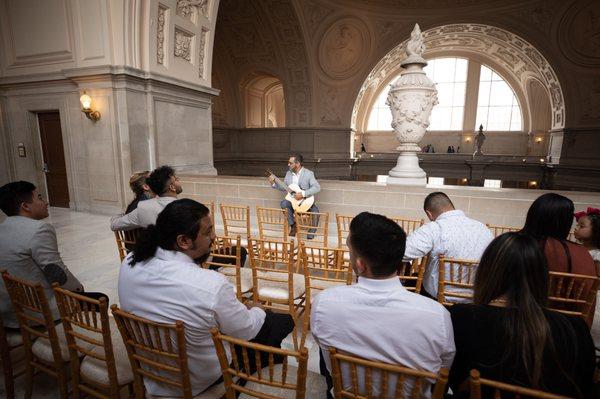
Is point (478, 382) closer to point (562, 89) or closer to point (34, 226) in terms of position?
point (34, 226)

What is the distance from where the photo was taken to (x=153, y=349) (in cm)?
127

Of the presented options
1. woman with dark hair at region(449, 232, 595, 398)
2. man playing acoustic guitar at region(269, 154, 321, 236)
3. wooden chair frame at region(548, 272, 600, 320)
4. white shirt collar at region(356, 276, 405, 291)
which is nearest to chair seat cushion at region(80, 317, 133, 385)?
white shirt collar at region(356, 276, 405, 291)

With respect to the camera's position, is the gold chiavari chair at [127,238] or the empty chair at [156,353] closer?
the empty chair at [156,353]

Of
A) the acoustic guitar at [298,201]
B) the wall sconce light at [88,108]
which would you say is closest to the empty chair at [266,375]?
the acoustic guitar at [298,201]

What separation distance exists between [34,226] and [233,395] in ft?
5.23

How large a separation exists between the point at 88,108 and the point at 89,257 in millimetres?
3305

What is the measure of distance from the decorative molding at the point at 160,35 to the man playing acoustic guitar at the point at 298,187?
375 centimetres

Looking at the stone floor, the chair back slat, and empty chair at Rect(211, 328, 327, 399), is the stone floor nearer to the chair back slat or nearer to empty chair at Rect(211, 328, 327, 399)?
empty chair at Rect(211, 328, 327, 399)

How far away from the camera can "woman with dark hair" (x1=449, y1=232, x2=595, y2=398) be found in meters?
1.03

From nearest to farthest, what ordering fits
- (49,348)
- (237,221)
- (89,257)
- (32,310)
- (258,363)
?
1. (258,363)
2. (32,310)
3. (49,348)
4. (89,257)
5. (237,221)

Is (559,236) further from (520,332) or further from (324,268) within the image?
(324,268)

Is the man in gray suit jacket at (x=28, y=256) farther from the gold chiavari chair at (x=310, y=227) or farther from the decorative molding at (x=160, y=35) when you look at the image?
the decorative molding at (x=160, y=35)

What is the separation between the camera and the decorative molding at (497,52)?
12508mm

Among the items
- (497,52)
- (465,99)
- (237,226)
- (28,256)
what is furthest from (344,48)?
(28,256)
